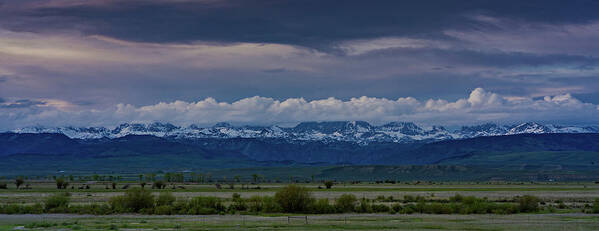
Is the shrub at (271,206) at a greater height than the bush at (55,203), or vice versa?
the bush at (55,203)

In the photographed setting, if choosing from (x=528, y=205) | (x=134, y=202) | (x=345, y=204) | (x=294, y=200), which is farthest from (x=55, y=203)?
(x=528, y=205)

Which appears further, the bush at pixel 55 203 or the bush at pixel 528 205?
the bush at pixel 55 203

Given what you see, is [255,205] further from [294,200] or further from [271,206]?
[294,200]

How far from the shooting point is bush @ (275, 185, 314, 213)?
84625mm

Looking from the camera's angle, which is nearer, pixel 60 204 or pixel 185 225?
pixel 185 225

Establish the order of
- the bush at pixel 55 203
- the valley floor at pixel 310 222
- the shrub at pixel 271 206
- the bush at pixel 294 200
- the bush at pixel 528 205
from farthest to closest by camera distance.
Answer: the bush at pixel 55 203 → the bush at pixel 294 200 → the shrub at pixel 271 206 → the bush at pixel 528 205 → the valley floor at pixel 310 222

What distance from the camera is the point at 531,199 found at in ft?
279

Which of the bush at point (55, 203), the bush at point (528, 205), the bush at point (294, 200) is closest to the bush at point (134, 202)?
the bush at point (55, 203)

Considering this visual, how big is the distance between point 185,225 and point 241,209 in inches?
953

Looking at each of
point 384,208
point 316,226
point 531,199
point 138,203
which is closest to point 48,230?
point 316,226

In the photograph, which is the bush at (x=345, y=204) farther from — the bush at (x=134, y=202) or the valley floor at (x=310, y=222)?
the bush at (x=134, y=202)

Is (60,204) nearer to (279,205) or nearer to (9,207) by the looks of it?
(9,207)

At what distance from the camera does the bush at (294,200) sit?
84625 mm

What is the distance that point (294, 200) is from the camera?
84562mm
